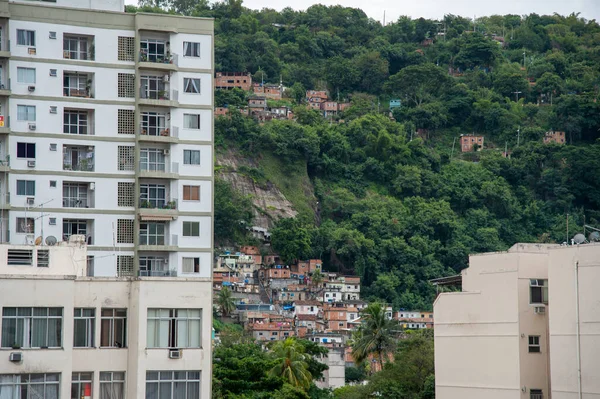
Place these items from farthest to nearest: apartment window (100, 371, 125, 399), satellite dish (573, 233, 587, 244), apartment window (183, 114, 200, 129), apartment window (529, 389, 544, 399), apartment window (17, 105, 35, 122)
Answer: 1. apartment window (183, 114, 200, 129)
2. apartment window (17, 105, 35, 122)
3. apartment window (529, 389, 544, 399)
4. satellite dish (573, 233, 587, 244)
5. apartment window (100, 371, 125, 399)

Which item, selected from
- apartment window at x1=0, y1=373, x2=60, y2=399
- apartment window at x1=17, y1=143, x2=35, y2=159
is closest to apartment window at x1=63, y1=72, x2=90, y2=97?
apartment window at x1=17, y1=143, x2=35, y2=159

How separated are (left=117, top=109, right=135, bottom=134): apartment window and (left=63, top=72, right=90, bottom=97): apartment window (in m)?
1.86

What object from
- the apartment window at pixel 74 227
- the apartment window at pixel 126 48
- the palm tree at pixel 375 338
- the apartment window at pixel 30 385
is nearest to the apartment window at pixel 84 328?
the apartment window at pixel 30 385

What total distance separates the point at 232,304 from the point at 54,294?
116 m

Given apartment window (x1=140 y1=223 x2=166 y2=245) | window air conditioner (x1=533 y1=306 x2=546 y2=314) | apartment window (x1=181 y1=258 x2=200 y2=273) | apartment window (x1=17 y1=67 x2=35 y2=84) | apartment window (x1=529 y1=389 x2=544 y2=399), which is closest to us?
apartment window (x1=529 y1=389 x2=544 y2=399)

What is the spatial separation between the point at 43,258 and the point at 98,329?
287cm

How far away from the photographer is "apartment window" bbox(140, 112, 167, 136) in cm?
6047

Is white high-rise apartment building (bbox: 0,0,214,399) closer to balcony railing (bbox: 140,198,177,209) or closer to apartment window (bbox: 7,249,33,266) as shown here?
balcony railing (bbox: 140,198,177,209)

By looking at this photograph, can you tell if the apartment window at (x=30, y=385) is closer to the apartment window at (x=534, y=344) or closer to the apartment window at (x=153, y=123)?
the apartment window at (x=534, y=344)

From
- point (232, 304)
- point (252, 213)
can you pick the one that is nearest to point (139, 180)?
point (232, 304)

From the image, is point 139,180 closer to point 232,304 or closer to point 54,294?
point 54,294

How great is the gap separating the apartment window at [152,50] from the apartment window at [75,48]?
2.73 metres

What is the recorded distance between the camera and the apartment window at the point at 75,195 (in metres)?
58.3

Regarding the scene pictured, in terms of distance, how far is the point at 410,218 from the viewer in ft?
625
